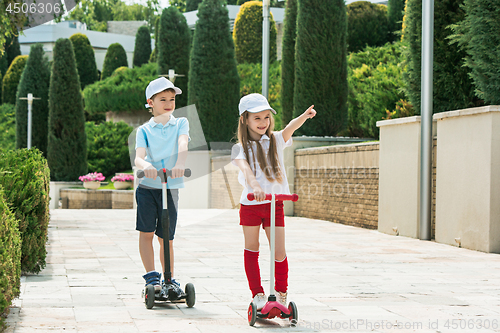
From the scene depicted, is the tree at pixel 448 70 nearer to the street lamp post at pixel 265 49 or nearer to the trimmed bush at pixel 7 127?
the street lamp post at pixel 265 49

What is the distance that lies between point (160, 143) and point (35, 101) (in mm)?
27066

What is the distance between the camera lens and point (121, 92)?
108 feet

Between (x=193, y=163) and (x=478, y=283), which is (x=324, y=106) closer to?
(x=193, y=163)

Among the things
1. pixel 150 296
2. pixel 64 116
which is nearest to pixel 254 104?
pixel 150 296

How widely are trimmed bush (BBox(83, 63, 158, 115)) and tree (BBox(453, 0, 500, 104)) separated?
25346 millimetres

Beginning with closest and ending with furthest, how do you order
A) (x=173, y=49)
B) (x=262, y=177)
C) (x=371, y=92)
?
(x=262, y=177), (x=371, y=92), (x=173, y=49)

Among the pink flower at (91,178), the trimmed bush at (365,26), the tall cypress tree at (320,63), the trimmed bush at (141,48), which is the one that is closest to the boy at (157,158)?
the tall cypress tree at (320,63)

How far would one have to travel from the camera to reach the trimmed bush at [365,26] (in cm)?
2605

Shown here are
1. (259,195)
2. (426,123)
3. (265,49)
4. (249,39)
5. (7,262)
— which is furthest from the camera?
(249,39)

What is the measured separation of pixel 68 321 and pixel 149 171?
1135mm

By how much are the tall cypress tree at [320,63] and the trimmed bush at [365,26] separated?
10647 millimetres

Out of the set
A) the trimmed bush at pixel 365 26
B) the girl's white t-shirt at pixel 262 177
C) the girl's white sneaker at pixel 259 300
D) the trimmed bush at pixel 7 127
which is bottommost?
the girl's white sneaker at pixel 259 300

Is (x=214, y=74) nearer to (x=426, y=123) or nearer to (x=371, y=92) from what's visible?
(x=371, y=92)

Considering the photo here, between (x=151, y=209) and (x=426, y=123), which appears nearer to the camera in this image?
(x=151, y=209)
